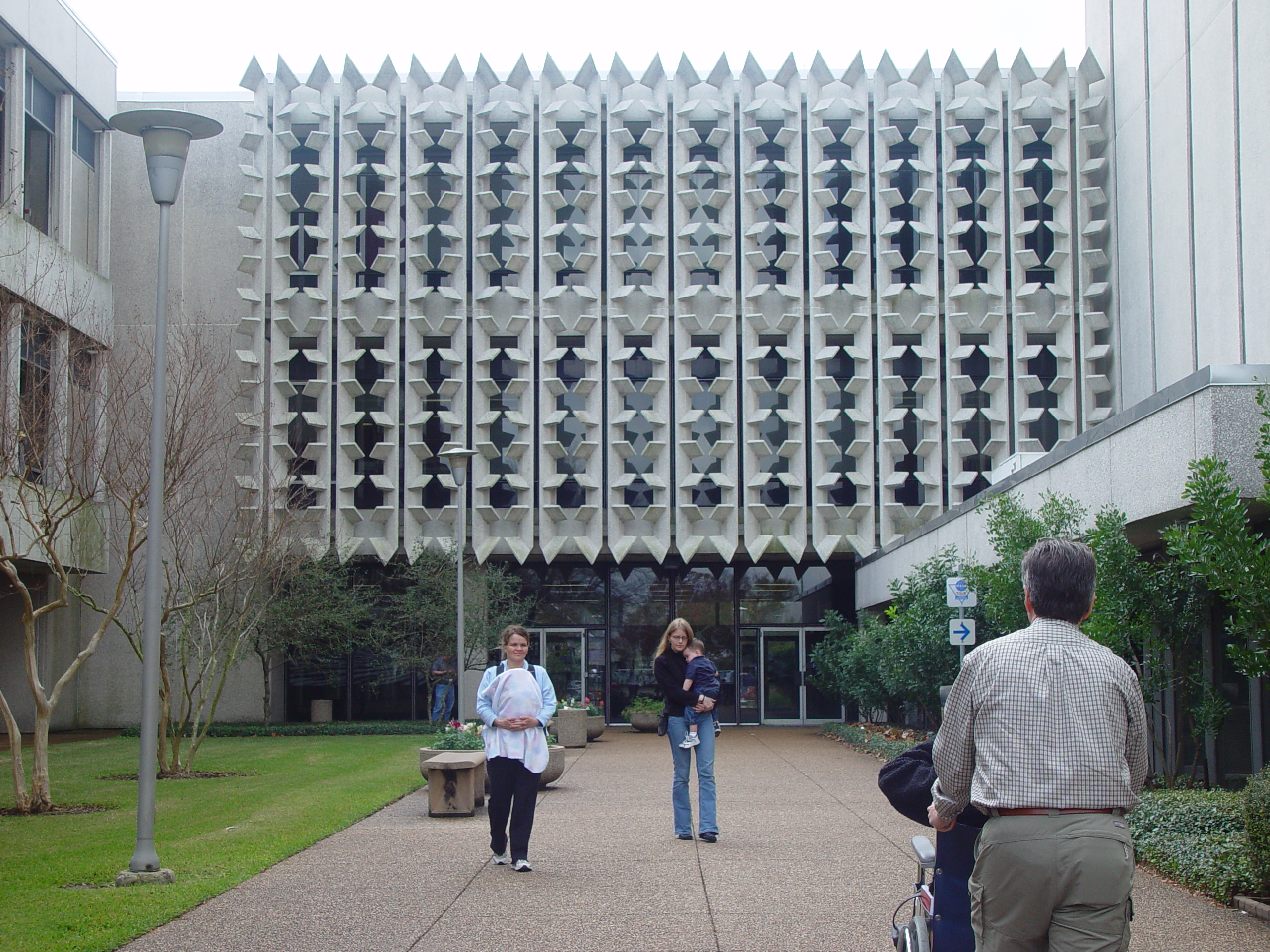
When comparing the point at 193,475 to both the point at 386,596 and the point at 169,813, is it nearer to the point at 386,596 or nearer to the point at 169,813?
the point at 169,813

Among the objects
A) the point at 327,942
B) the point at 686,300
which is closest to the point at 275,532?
the point at 327,942

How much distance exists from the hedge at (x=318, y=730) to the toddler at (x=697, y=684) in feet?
67.8

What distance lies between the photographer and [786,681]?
3484 cm

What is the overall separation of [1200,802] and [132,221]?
30.2 m

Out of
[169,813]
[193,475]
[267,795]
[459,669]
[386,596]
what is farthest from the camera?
[386,596]

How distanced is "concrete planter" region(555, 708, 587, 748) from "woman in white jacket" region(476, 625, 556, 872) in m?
14.9

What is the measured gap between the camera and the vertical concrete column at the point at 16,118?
25.7 metres

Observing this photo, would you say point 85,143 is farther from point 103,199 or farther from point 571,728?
point 571,728

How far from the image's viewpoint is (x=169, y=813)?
14.4m

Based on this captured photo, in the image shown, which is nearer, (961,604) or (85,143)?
(961,604)

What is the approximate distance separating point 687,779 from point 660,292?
73.9ft

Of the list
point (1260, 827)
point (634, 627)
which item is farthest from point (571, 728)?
point (1260, 827)

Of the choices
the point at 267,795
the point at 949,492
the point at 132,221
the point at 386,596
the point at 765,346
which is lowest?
the point at 267,795

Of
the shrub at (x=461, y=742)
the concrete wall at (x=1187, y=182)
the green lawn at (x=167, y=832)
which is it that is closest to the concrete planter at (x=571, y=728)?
the green lawn at (x=167, y=832)
